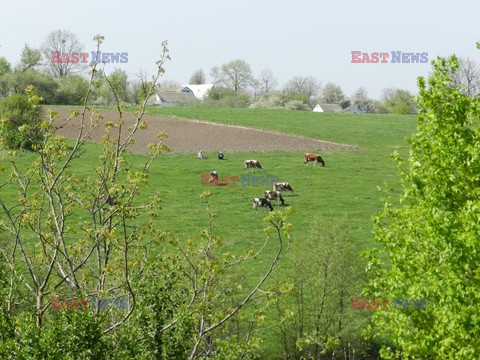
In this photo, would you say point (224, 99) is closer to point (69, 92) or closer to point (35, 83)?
point (69, 92)

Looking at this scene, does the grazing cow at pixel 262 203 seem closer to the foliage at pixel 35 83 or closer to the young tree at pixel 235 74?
the foliage at pixel 35 83

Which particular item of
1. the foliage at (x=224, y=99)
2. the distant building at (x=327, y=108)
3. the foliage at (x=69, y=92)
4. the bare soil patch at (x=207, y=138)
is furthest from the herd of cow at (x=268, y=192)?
the distant building at (x=327, y=108)

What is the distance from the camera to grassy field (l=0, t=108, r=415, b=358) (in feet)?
136

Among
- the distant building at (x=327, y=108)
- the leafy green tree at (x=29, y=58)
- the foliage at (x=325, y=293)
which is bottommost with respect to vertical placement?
the foliage at (x=325, y=293)

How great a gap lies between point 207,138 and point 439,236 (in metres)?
56.4

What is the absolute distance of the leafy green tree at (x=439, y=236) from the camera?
47.3 feet

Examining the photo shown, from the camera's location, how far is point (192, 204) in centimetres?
4684

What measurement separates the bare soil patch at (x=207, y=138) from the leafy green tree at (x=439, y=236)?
1806 inches

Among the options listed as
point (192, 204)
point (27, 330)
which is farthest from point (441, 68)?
point (192, 204)

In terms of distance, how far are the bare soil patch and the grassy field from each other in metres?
2.50

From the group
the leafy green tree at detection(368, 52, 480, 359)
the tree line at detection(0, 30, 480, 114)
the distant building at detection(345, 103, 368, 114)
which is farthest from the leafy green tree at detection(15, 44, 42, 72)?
the leafy green tree at detection(368, 52, 480, 359)

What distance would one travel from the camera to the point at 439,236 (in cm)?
1495

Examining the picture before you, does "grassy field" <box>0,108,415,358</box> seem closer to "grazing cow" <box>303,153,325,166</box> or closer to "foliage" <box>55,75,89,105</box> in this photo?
"grazing cow" <box>303,153,325,166</box>

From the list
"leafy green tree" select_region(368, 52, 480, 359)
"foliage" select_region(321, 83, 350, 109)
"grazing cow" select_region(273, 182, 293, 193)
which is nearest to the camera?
"leafy green tree" select_region(368, 52, 480, 359)
